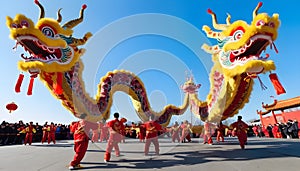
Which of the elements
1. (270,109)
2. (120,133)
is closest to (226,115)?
(120,133)

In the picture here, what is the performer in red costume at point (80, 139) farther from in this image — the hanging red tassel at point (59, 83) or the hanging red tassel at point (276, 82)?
the hanging red tassel at point (276, 82)

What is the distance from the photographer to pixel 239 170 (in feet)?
12.8

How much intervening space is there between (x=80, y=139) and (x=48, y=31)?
3.18 metres

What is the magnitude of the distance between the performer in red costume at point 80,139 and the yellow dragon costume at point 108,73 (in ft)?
2.93

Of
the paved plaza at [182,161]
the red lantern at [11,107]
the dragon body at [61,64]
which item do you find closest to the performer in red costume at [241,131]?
the paved plaza at [182,161]

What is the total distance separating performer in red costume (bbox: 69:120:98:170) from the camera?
4.66 m

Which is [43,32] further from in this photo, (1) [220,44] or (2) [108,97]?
(1) [220,44]

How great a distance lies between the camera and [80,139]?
16.3 feet

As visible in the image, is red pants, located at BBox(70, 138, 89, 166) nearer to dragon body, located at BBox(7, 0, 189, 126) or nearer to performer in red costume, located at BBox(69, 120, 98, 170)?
performer in red costume, located at BBox(69, 120, 98, 170)

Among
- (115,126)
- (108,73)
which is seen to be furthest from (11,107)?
(115,126)

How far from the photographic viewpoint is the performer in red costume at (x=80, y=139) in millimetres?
4660

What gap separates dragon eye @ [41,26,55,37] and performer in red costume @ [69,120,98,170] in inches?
103

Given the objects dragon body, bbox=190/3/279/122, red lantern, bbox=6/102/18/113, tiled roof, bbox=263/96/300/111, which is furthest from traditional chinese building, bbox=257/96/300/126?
red lantern, bbox=6/102/18/113

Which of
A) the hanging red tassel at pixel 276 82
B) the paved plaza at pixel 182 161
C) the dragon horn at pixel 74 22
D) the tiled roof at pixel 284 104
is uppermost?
the dragon horn at pixel 74 22
